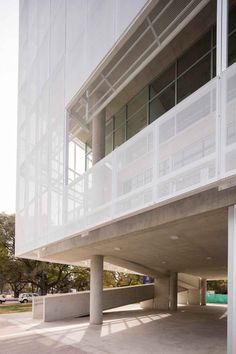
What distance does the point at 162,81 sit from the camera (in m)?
14.8

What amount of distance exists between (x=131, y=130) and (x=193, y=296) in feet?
84.0

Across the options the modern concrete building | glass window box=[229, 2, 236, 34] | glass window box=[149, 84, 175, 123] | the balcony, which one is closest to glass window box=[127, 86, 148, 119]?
the modern concrete building

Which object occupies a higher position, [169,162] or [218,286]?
[169,162]

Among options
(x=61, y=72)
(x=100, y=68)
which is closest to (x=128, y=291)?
(x=61, y=72)

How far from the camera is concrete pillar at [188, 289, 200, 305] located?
124 feet

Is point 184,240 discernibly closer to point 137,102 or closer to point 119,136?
point 137,102

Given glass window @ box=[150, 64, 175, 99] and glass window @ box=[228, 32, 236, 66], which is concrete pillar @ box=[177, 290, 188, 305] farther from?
glass window @ box=[228, 32, 236, 66]

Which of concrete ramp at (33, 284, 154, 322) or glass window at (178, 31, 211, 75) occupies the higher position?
glass window at (178, 31, 211, 75)

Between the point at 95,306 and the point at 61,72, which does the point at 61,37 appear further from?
the point at 95,306

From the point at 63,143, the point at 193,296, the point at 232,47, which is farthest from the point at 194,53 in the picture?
the point at 193,296

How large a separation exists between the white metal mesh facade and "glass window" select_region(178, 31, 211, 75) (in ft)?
9.54

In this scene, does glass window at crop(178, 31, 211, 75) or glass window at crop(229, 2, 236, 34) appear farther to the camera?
glass window at crop(178, 31, 211, 75)

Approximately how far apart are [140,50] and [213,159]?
575cm

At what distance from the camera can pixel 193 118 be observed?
774 centimetres
